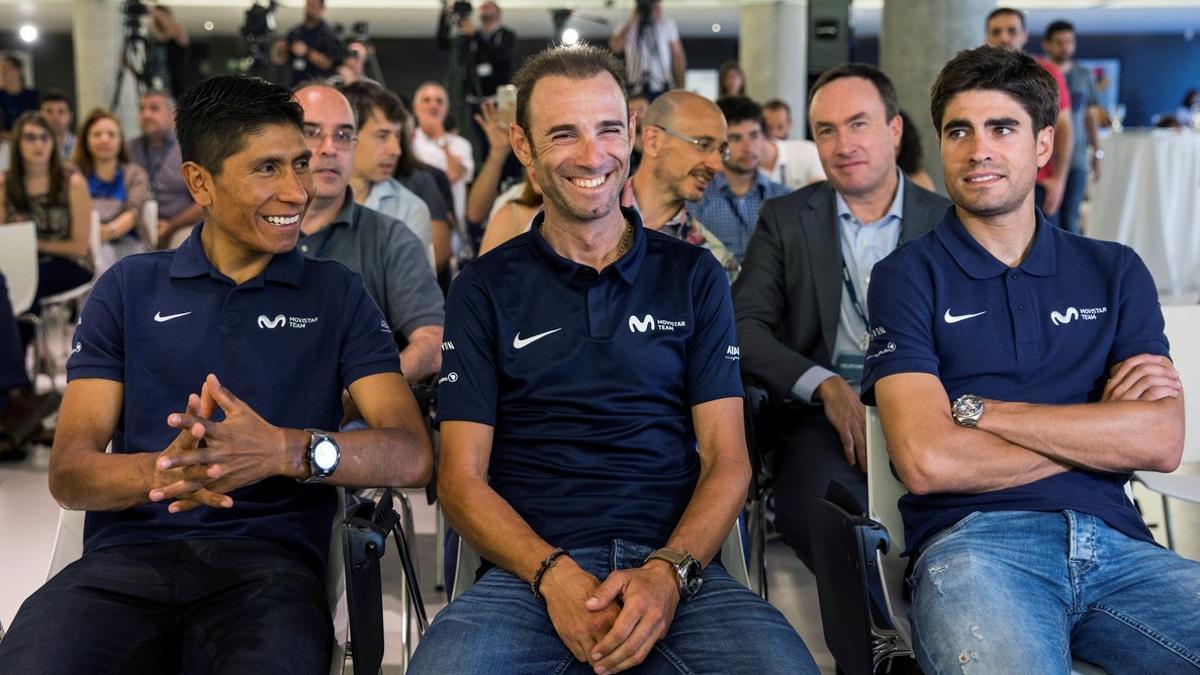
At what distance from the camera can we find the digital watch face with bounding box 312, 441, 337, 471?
208cm

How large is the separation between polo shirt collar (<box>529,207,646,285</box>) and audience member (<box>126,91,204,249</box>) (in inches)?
217

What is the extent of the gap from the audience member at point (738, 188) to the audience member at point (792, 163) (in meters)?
1.23

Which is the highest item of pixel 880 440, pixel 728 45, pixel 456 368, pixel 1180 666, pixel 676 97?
pixel 728 45

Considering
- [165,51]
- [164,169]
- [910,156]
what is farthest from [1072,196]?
[165,51]

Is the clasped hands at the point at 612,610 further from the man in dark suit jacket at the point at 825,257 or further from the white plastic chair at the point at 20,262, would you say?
the white plastic chair at the point at 20,262

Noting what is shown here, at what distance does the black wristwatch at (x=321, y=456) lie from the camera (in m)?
2.08

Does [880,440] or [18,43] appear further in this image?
[18,43]

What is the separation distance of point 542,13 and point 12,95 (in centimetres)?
913

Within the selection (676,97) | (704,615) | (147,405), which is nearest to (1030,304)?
(704,615)

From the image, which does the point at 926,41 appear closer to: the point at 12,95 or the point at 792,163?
the point at 792,163

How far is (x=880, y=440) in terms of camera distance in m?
2.40

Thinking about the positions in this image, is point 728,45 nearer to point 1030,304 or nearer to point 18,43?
point 18,43

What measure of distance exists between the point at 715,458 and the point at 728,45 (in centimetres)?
2185

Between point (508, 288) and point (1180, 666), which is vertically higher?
point (508, 288)
